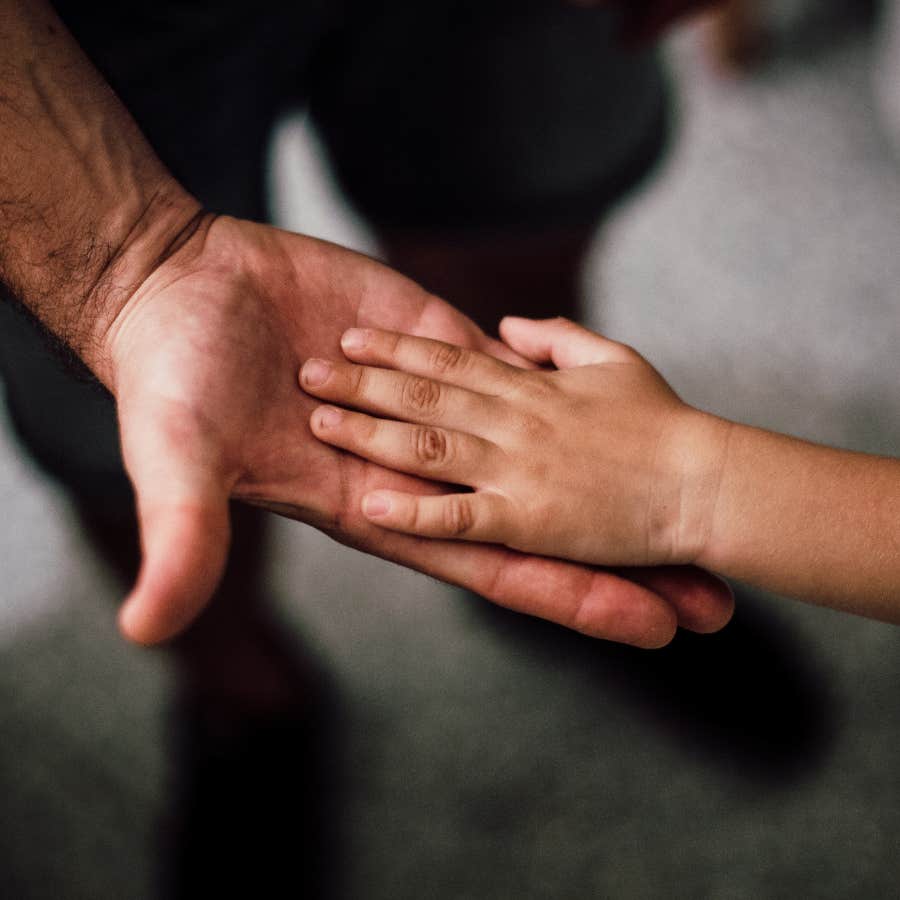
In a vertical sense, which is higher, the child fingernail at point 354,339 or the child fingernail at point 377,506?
the child fingernail at point 354,339

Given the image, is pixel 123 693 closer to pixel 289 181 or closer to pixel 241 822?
pixel 241 822

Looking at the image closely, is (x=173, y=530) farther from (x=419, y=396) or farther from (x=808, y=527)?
(x=808, y=527)

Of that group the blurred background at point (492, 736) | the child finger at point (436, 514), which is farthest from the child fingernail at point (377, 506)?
the blurred background at point (492, 736)

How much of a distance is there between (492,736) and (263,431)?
0.66 metres

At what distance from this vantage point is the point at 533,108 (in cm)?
97

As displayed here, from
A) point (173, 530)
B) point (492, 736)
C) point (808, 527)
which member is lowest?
point (492, 736)

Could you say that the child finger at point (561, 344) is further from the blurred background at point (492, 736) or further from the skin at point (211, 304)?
the blurred background at point (492, 736)

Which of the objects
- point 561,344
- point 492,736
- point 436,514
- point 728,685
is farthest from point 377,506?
point 728,685

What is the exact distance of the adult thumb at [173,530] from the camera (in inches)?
19.4

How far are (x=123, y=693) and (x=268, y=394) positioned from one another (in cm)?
70

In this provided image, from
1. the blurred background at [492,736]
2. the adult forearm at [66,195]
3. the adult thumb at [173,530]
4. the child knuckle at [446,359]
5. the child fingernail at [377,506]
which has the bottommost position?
the blurred background at [492,736]

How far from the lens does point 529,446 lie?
71 cm

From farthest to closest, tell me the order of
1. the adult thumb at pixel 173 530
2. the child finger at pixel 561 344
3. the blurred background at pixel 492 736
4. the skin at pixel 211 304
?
the blurred background at pixel 492 736, the child finger at pixel 561 344, the skin at pixel 211 304, the adult thumb at pixel 173 530

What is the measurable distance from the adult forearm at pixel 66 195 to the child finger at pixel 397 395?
16 centimetres
